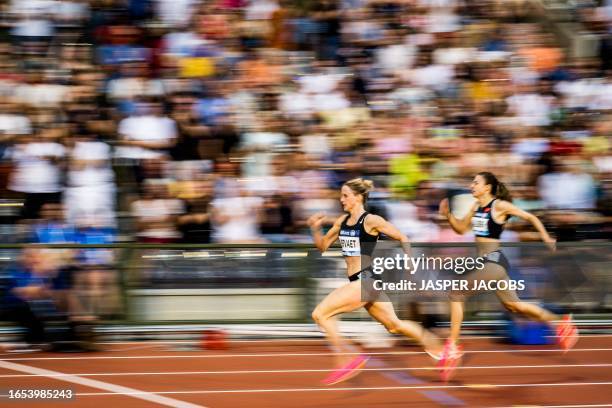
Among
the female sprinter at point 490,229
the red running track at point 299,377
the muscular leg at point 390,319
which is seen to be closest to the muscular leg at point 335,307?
the muscular leg at point 390,319

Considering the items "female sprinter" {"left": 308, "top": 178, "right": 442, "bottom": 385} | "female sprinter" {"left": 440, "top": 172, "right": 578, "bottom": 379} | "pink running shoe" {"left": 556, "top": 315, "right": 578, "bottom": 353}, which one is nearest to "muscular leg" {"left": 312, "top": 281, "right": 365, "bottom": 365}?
"female sprinter" {"left": 308, "top": 178, "right": 442, "bottom": 385}

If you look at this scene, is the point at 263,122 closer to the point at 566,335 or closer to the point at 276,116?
the point at 276,116

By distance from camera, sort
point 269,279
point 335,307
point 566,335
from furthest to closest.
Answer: point 269,279, point 566,335, point 335,307

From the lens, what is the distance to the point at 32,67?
12.6m

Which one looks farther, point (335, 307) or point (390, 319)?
point (390, 319)

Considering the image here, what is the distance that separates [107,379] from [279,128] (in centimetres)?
431

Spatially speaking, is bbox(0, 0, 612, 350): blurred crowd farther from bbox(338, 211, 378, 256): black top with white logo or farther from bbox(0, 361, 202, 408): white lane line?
bbox(338, 211, 378, 256): black top with white logo

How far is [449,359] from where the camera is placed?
30.6 feet

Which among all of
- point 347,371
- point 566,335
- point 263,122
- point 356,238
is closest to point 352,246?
point 356,238

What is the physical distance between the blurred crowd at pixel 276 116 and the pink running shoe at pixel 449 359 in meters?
2.10

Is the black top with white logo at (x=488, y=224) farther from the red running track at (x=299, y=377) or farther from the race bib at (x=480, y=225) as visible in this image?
the red running track at (x=299, y=377)

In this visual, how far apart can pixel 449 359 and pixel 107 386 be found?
3119 mm

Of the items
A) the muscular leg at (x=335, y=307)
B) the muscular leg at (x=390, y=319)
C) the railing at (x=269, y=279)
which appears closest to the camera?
the muscular leg at (x=335, y=307)

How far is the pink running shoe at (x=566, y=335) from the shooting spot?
10.2 metres
